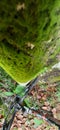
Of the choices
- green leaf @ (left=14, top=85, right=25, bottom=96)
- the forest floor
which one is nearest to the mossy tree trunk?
green leaf @ (left=14, top=85, right=25, bottom=96)

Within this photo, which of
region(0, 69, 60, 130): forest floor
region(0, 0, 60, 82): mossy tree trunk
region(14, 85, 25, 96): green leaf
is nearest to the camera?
region(0, 0, 60, 82): mossy tree trunk

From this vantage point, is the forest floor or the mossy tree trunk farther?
the forest floor

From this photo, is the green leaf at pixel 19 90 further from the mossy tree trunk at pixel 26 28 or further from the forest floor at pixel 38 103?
the forest floor at pixel 38 103

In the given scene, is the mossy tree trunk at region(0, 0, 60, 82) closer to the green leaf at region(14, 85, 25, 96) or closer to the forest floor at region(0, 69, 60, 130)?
the green leaf at region(14, 85, 25, 96)

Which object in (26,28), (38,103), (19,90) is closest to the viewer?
(26,28)

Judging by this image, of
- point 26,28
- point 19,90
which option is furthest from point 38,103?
point 26,28

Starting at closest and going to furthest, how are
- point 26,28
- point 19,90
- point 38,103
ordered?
1. point 26,28
2. point 19,90
3. point 38,103

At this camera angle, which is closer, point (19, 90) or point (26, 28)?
point (26, 28)

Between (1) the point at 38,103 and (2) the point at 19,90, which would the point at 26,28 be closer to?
(2) the point at 19,90

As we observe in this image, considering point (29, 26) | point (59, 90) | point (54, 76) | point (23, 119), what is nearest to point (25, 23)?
point (29, 26)

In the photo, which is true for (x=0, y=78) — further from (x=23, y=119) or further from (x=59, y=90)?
(x=59, y=90)
